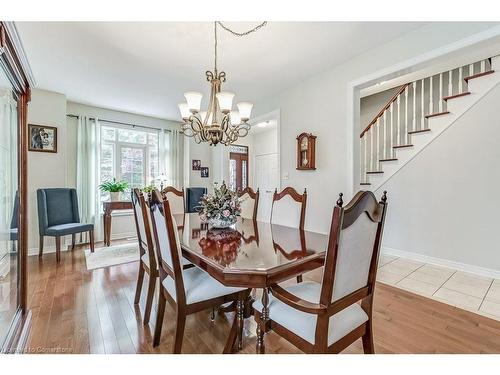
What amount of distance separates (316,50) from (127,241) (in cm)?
422

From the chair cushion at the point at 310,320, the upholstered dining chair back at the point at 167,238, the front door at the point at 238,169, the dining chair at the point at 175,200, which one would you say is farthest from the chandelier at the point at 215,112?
the front door at the point at 238,169

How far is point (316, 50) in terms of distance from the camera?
8.27 feet

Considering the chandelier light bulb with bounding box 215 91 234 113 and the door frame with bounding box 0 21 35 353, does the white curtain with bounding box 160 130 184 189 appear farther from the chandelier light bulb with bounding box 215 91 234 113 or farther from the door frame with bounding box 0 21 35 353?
the chandelier light bulb with bounding box 215 91 234 113

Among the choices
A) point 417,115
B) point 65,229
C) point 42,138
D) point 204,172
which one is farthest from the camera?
point 204,172

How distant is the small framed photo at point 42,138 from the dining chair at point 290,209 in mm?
3584

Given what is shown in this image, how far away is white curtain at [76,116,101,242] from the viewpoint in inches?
163

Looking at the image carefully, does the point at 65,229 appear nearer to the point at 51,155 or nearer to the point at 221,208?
the point at 51,155

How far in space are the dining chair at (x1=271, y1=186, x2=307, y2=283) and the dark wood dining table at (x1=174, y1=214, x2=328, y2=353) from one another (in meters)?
0.29

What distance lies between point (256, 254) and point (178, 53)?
2.28m

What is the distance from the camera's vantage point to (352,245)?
40.2 inches

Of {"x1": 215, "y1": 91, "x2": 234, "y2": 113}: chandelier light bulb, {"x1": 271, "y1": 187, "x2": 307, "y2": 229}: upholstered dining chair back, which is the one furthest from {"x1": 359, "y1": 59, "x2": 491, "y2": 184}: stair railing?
{"x1": 215, "y1": 91, "x2": 234, "y2": 113}: chandelier light bulb

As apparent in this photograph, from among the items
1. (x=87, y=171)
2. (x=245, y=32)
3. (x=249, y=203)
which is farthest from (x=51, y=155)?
(x=245, y=32)
